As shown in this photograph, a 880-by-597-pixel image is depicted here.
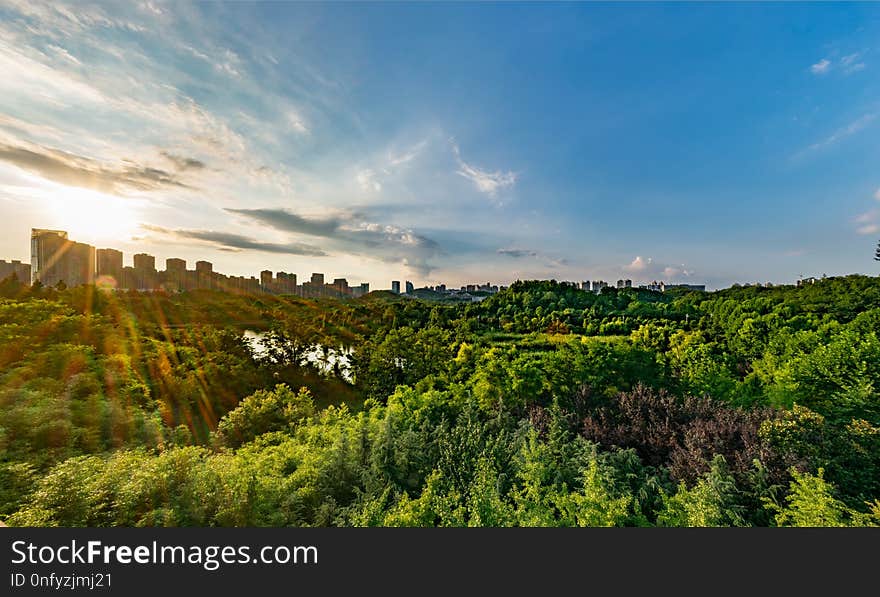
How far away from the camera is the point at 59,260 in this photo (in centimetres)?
2481

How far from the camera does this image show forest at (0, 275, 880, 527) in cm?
489

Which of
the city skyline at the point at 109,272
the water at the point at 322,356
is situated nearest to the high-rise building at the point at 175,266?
the city skyline at the point at 109,272

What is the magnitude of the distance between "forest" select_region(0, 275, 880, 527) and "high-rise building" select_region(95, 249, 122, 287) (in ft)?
47.4

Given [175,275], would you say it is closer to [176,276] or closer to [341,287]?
[176,276]

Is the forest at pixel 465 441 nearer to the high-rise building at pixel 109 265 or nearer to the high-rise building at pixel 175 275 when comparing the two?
the high-rise building at pixel 109 265

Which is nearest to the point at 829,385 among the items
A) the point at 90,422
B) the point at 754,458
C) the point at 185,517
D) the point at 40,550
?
the point at 754,458

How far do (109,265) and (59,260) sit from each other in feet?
15.9

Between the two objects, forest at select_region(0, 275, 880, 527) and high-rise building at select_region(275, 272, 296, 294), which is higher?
high-rise building at select_region(275, 272, 296, 294)

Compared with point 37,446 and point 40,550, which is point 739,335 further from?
point 37,446

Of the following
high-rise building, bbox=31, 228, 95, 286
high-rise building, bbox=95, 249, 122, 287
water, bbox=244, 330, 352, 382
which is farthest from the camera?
high-rise building, bbox=95, 249, 122, 287

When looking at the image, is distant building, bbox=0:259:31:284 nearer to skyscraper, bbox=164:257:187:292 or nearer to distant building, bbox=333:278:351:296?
skyscraper, bbox=164:257:187:292

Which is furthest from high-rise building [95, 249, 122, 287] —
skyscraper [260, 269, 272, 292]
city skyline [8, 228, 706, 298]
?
skyscraper [260, 269, 272, 292]

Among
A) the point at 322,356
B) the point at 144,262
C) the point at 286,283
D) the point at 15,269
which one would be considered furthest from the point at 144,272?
the point at 322,356

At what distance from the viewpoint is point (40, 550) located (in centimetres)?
367
